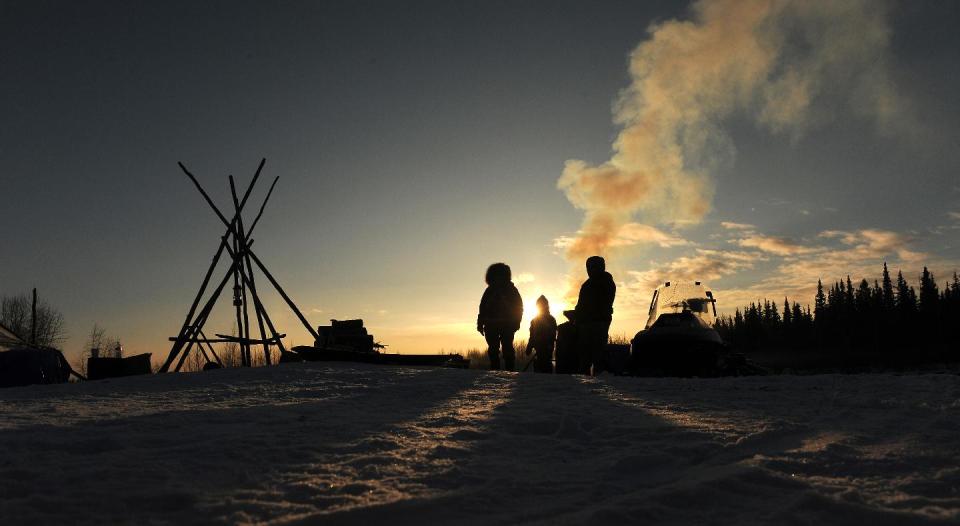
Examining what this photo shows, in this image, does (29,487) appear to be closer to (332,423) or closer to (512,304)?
(332,423)

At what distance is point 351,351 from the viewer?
36.2ft

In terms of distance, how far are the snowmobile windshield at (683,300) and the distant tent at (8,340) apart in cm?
1432

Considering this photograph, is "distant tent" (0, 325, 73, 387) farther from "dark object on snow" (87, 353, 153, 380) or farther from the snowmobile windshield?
the snowmobile windshield

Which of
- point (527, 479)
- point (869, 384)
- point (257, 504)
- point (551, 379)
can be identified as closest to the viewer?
point (257, 504)

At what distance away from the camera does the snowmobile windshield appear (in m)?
11.7

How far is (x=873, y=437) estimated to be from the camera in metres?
3.86

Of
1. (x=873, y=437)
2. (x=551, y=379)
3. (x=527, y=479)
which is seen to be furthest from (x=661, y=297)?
(x=527, y=479)

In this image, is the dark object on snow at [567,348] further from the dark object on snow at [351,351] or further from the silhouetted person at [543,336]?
the dark object on snow at [351,351]

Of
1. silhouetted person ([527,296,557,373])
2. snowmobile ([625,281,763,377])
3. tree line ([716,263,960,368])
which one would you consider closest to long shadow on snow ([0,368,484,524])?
snowmobile ([625,281,763,377])

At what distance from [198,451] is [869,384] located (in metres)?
6.34

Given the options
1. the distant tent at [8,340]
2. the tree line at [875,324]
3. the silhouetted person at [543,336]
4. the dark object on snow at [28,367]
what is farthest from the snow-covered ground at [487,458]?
the tree line at [875,324]

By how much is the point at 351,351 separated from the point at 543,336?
11.5ft

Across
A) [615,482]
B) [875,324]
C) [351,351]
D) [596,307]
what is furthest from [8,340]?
[875,324]

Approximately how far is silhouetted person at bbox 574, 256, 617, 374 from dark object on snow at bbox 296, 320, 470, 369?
3423mm
